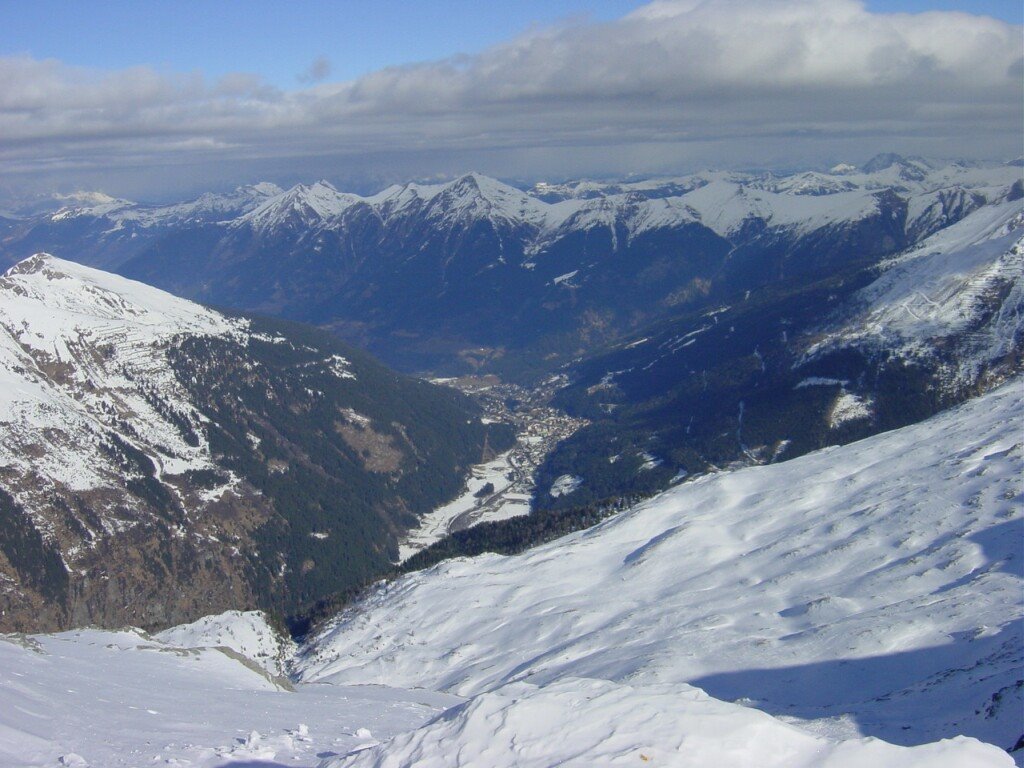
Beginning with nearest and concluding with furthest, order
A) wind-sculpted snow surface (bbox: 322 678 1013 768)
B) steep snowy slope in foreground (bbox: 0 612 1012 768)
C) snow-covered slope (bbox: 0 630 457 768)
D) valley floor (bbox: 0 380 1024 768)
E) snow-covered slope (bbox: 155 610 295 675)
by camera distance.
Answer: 1. wind-sculpted snow surface (bbox: 322 678 1013 768)
2. steep snowy slope in foreground (bbox: 0 612 1012 768)
3. valley floor (bbox: 0 380 1024 768)
4. snow-covered slope (bbox: 0 630 457 768)
5. snow-covered slope (bbox: 155 610 295 675)

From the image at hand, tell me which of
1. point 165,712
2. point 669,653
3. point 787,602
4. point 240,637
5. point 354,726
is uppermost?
point 165,712

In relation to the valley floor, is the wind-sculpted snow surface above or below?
above

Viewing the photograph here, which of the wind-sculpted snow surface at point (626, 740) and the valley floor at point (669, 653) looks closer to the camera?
the wind-sculpted snow surface at point (626, 740)

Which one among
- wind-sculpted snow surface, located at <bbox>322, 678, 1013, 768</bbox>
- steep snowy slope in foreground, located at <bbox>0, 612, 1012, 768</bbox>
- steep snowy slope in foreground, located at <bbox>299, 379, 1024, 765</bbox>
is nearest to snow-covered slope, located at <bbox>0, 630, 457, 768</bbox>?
steep snowy slope in foreground, located at <bbox>0, 612, 1012, 768</bbox>

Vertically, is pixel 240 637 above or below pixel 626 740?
below

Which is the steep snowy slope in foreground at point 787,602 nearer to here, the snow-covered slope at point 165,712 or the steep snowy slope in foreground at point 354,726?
the steep snowy slope in foreground at point 354,726

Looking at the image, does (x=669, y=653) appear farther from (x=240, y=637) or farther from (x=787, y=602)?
(x=240, y=637)

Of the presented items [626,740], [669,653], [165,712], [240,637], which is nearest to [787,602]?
[669,653]

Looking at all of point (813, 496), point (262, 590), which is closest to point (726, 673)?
point (813, 496)

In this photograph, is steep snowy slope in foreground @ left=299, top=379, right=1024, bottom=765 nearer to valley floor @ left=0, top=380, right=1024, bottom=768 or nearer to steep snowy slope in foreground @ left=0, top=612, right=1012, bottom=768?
valley floor @ left=0, top=380, right=1024, bottom=768

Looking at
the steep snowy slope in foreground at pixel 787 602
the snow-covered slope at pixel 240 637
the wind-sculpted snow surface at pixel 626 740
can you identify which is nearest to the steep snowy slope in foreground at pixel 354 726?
the wind-sculpted snow surface at pixel 626 740
